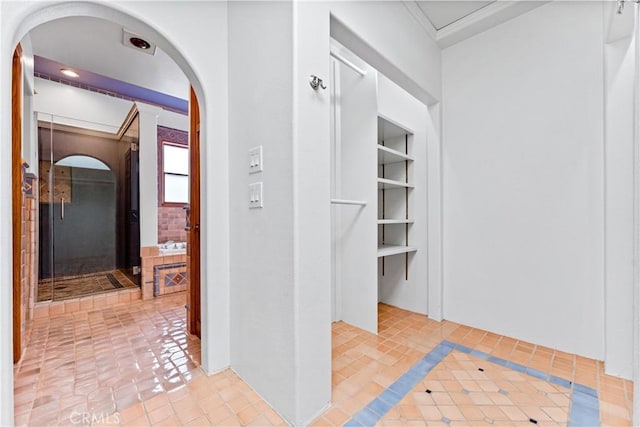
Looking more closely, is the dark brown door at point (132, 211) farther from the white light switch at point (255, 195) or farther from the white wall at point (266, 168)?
the white light switch at point (255, 195)

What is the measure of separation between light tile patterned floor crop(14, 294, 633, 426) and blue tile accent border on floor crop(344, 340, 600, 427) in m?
0.03

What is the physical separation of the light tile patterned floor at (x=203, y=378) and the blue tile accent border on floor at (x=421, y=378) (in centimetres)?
3

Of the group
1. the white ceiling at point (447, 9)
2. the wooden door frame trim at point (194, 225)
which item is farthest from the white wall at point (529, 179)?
the wooden door frame trim at point (194, 225)

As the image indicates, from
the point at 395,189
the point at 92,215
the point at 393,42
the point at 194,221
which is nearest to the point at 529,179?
the point at 395,189

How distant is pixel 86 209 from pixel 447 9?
14.1ft

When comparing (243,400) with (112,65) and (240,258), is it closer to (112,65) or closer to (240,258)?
(240,258)

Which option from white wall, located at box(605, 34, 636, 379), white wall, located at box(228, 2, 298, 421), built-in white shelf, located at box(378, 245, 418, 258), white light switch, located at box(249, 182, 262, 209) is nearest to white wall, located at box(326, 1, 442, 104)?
white wall, located at box(228, 2, 298, 421)

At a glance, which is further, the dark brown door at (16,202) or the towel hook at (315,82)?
the dark brown door at (16,202)

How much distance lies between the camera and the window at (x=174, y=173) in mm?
4152

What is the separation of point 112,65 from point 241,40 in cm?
225

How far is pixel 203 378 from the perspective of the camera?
1.53 metres

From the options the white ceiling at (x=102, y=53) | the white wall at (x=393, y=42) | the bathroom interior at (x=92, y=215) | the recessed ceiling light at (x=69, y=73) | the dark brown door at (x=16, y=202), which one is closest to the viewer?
the white wall at (x=393, y=42)

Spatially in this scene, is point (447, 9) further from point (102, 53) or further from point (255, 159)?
point (102, 53)

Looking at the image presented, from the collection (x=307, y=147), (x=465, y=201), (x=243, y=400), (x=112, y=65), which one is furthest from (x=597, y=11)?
(x=112, y=65)
